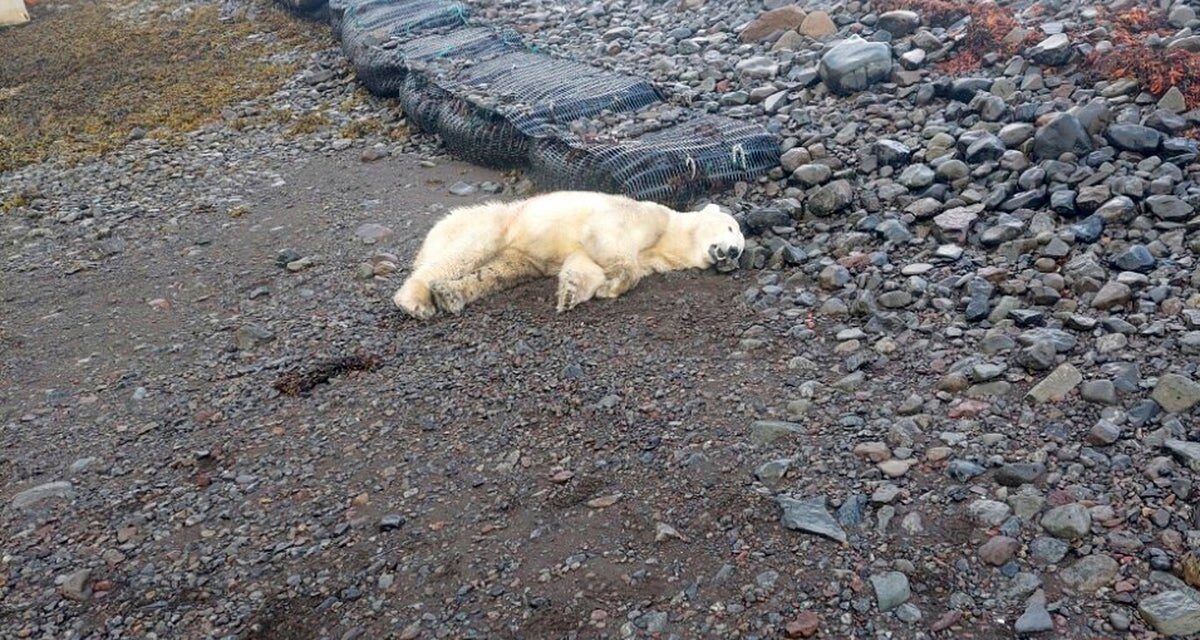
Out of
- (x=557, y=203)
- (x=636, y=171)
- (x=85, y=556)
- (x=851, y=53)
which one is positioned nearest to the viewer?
(x=85, y=556)

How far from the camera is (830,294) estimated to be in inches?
244

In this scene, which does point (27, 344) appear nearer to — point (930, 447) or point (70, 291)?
point (70, 291)

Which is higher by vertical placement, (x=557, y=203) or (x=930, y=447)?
(x=557, y=203)

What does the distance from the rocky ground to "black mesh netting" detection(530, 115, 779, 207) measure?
22cm

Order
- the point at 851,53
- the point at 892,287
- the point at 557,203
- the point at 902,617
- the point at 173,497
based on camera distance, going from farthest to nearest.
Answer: the point at 851,53 < the point at 557,203 < the point at 892,287 < the point at 173,497 < the point at 902,617

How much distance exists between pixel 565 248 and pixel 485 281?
559 millimetres

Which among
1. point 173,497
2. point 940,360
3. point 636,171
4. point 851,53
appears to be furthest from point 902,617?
point 851,53

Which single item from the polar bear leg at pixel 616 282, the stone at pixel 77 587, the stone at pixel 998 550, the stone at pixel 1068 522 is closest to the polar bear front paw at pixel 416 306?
the polar bear leg at pixel 616 282

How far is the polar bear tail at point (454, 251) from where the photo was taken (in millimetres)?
6543

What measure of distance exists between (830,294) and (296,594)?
3520 millimetres

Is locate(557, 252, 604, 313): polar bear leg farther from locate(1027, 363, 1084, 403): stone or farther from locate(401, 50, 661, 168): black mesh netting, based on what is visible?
locate(1027, 363, 1084, 403): stone

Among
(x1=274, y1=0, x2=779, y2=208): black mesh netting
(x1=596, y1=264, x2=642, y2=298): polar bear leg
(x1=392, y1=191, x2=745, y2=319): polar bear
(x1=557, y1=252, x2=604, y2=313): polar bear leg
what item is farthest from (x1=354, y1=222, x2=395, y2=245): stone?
(x1=596, y1=264, x2=642, y2=298): polar bear leg

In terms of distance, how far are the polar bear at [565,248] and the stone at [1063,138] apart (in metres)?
2.08

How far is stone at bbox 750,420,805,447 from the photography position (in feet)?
15.8
